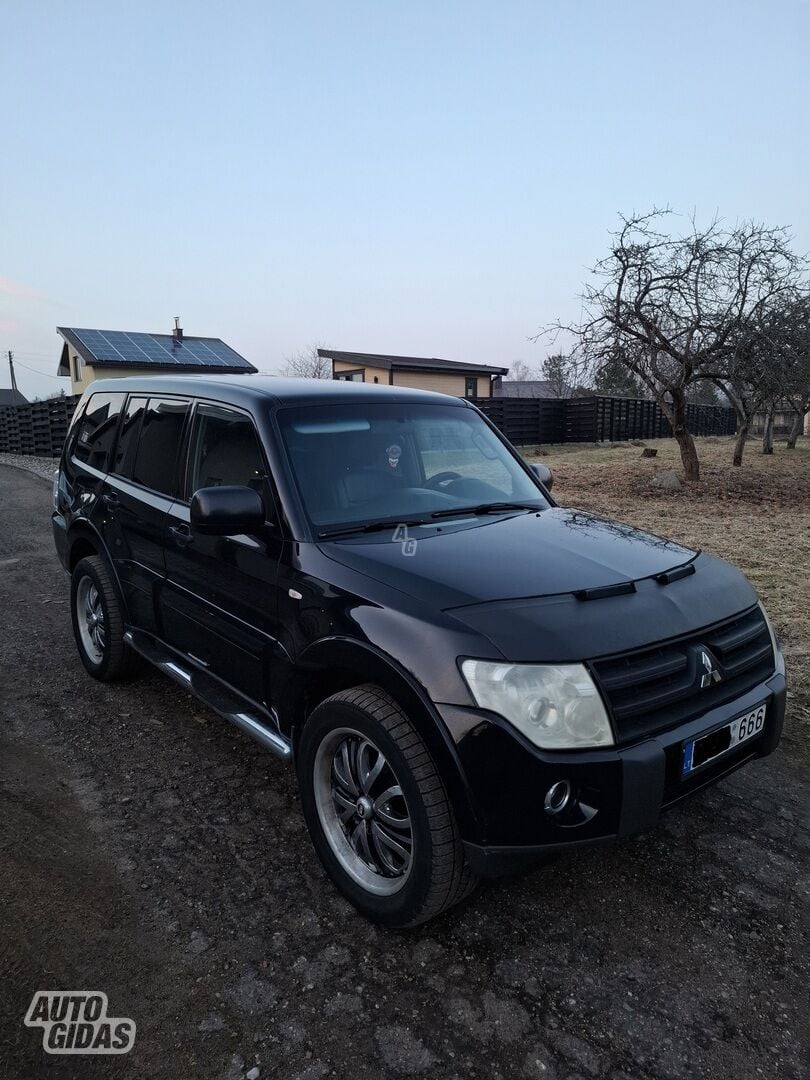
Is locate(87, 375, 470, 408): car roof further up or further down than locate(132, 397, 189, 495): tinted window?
further up

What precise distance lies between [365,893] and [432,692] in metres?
0.89

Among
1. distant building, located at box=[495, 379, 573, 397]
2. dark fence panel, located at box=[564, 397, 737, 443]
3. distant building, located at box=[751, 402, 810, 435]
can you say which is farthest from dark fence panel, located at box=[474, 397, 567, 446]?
distant building, located at box=[495, 379, 573, 397]

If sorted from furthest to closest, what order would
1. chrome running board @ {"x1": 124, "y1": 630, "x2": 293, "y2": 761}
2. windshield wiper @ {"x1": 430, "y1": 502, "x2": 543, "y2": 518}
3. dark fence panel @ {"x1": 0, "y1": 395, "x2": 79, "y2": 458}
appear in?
1. dark fence panel @ {"x1": 0, "y1": 395, "x2": 79, "y2": 458}
2. windshield wiper @ {"x1": 430, "y1": 502, "x2": 543, "y2": 518}
3. chrome running board @ {"x1": 124, "y1": 630, "x2": 293, "y2": 761}

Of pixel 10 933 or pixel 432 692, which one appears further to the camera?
pixel 10 933

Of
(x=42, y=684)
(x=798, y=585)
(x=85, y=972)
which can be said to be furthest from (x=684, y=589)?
(x=798, y=585)

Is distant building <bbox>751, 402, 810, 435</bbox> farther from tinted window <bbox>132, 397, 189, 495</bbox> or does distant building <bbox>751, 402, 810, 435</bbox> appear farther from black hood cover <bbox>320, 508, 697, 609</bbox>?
tinted window <bbox>132, 397, 189, 495</bbox>

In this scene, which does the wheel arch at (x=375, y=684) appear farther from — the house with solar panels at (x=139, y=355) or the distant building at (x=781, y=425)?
the distant building at (x=781, y=425)

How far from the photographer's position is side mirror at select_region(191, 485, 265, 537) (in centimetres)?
277

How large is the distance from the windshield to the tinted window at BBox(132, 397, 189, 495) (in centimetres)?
87

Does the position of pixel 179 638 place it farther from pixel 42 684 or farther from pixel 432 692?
pixel 432 692

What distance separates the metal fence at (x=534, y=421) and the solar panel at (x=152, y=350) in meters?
4.19

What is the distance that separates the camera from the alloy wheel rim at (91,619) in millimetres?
4570

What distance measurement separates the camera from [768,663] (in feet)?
9.02

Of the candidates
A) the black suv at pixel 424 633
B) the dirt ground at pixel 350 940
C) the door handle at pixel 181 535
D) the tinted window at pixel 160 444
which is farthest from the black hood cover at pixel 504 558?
the tinted window at pixel 160 444
